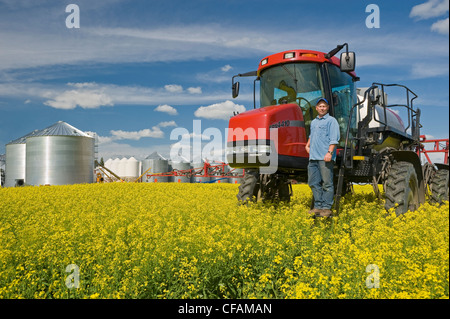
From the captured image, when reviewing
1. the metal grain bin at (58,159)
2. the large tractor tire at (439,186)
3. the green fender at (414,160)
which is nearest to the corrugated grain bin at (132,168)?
the metal grain bin at (58,159)

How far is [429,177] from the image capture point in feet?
27.4

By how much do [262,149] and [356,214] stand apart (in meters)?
2.50

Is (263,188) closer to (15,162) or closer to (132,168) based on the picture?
(15,162)

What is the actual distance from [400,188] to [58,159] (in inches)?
1006

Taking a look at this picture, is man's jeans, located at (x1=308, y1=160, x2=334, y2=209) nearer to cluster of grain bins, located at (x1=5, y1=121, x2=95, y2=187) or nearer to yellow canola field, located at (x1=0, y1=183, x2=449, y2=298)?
yellow canola field, located at (x1=0, y1=183, x2=449, y2=298)

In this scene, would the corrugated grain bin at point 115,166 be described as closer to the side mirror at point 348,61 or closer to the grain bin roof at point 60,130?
the grain bin roof at point 60,130

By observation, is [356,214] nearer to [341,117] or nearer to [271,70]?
[341,117]

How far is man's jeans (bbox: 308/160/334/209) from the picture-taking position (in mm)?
5090

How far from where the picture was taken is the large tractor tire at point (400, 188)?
5680 millimetres

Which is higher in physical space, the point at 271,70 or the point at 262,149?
the point at 271,70

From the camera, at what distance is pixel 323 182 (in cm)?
518

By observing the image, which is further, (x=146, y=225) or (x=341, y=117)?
(x=341, y=117)
